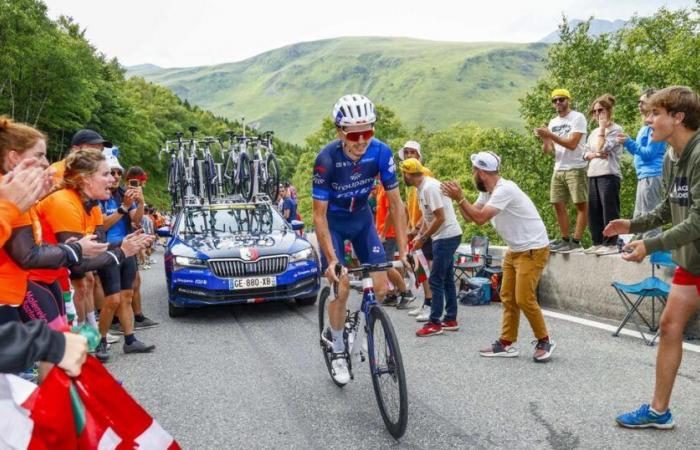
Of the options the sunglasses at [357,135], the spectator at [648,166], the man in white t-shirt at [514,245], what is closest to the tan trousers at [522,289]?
the man in white t-shirt at [514,245]

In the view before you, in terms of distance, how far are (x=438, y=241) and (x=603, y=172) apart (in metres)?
2.56

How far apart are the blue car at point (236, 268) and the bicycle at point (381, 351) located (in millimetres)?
3427

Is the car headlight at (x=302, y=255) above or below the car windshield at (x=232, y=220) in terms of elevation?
below

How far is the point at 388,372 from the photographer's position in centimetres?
413

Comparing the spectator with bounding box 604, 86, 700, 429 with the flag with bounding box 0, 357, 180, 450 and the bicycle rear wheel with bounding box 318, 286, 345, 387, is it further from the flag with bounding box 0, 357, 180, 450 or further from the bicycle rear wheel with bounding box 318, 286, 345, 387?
the flag with bounding box 0, 357, 180, 450

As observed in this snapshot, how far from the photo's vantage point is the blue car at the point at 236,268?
26.4ft

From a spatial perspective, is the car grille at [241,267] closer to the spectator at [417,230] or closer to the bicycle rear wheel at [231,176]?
the spectator at [417,230]

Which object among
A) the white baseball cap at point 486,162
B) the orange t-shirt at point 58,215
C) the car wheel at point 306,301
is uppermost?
the white baseball cap at point 486,162

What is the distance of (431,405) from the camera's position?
4555mm

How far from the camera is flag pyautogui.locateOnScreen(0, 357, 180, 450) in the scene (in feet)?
6.34

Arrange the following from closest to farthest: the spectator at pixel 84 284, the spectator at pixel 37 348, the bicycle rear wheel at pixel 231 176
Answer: the spectator at pixel 37 348 → the spectator at pixel 84 284 → the bicycle rear wheel at pixel 231 176

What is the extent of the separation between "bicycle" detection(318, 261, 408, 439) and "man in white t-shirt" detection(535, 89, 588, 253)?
440cm

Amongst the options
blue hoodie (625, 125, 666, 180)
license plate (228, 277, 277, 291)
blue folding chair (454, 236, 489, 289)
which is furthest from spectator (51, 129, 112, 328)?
blue hoodie (625, 125, 666, 180)

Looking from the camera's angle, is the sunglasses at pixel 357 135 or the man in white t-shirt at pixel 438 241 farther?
the man in white t-shirt at pixel 438 241
